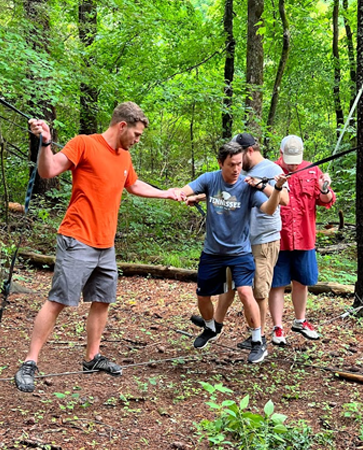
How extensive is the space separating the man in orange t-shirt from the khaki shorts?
1.48 m

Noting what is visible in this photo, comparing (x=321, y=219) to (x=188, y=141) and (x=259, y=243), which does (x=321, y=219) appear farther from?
(x=259, y=243)

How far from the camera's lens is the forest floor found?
9.62 feet

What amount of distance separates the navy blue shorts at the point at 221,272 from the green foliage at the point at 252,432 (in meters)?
1.30

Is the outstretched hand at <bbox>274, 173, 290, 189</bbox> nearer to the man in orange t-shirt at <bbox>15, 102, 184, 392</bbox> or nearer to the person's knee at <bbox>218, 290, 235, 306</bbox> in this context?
the man in orange t-shirt at <bbox>15, 102, 184, 392</bbox>

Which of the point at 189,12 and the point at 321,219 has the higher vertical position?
the point at 189,12

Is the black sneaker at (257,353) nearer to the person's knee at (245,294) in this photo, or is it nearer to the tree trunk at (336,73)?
the person's knee at (245,294)

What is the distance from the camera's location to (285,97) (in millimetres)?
15734

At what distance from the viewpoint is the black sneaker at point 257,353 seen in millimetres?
4082

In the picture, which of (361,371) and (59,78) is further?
(59,78)

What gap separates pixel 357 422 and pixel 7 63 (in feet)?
18.7

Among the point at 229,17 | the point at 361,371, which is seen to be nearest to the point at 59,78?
the point at 361,371

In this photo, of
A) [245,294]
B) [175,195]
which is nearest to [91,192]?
[175,195]

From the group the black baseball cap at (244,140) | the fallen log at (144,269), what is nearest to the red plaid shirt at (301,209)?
the black baseball cap at (244,140)

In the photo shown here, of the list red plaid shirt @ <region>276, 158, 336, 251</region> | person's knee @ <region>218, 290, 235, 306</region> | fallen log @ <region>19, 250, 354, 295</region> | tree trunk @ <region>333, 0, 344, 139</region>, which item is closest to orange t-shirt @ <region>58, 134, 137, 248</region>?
person's knee @ <region>218, 290, 235, 306</region>
